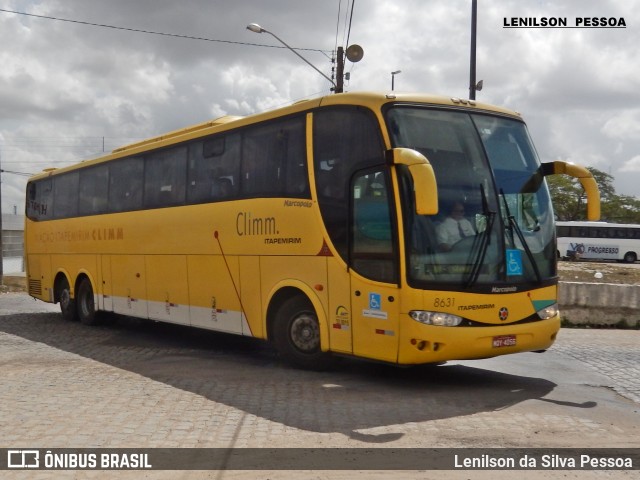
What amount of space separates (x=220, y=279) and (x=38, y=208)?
9734 mm

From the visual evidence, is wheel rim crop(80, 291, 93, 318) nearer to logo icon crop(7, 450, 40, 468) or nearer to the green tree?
logo icon crop(7, 450, 40, 468)

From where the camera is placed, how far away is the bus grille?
64.6ft

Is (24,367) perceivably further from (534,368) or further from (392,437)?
(534,368)

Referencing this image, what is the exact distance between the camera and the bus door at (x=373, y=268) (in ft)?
28.7

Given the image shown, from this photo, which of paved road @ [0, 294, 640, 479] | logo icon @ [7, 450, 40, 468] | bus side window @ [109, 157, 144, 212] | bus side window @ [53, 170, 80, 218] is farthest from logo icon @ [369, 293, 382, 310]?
bus side window @ [53, 170, 80, 218]

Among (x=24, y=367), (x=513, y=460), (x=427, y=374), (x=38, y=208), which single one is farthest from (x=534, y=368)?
(x=38, y=208)

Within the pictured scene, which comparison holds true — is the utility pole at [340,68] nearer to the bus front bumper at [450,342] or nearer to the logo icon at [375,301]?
the logo icon at [375,301]

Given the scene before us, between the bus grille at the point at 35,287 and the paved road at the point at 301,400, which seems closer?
the paved road at the point at 301,400

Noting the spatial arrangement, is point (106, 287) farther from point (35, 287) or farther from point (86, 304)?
point (35, 287)

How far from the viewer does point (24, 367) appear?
35.7 ft

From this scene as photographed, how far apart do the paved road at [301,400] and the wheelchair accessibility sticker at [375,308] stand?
0.89 m

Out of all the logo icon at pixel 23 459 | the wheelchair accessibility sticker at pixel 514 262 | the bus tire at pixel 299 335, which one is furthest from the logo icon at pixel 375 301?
the logo icon at pixel 23 459

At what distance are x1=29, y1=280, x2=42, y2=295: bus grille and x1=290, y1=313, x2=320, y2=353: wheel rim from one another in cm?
1135

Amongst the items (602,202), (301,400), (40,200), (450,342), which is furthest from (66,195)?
(602,202)
